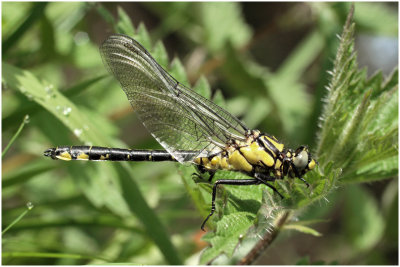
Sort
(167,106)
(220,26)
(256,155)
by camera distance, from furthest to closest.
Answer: (220,26), (167,106), (256,155)

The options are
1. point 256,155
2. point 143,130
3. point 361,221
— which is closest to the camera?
point 256,155

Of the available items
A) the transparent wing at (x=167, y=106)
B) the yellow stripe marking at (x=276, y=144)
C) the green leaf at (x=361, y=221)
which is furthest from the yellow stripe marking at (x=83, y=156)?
the green leaf at (x=361, y=221)

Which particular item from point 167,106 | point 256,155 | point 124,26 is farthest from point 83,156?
point 256,155

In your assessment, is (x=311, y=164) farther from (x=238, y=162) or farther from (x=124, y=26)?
(x=124, y=26)

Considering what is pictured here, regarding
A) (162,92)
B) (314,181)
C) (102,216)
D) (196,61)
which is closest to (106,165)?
(102,216)

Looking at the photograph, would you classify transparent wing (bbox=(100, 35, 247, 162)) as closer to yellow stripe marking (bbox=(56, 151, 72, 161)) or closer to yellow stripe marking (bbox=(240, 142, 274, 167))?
yellow stripe marking (bbox=(240, 142, 274, 167))

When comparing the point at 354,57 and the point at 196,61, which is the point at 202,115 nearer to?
the point at 354,57

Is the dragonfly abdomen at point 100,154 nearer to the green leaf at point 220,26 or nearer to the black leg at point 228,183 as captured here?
the black leg at point 228,183
